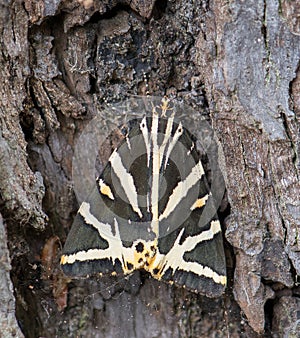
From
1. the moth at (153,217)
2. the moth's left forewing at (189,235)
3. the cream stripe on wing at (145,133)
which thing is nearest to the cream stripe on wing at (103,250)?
the moth at (153,217)

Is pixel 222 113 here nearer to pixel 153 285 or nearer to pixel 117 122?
pixel 117 122

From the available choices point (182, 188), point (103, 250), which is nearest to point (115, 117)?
point (182, 188)

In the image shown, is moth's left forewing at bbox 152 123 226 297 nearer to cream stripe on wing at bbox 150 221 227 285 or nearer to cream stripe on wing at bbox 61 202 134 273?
cream stripe on wing at bbox 150 221 227 285

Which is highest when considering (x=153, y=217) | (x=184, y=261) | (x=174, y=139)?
(x=174, y=139)

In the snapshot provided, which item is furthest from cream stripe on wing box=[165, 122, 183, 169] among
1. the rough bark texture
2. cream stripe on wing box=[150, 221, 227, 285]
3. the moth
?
cream stripe on wing box=[150, 221, 227, 285]

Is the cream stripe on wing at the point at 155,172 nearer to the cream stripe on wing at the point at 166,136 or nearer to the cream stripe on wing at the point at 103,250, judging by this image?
the cream stripe on wing at the point at 166,136

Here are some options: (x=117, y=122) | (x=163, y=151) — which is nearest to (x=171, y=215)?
(x=163, y=151)

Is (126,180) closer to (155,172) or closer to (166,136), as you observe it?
(155,172)
